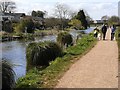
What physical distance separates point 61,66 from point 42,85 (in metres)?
4.25

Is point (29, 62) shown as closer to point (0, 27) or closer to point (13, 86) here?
point (13, 86)

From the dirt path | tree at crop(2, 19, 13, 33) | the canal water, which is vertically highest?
tree at crop(2, 19, 13, 33)

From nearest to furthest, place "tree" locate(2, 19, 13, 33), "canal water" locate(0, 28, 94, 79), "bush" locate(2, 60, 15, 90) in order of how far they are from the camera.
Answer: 1. "bush" locate(2, 60, 15, 90)
2. "canal water" locate(0, 28, 94, 79)
3. "tree" locate(2, 19, 13, 33)

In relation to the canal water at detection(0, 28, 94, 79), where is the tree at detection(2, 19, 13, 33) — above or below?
above

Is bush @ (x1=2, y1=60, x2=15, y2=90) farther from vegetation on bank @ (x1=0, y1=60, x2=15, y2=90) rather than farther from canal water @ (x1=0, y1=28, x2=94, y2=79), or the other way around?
canal water @ (x1=0, y1=28, x2=94, y2=79)

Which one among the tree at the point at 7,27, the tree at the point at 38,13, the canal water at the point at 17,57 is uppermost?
the tree at the point at 38,13

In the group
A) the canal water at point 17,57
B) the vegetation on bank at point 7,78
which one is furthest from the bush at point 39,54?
the vegetation on bank at point 7,78

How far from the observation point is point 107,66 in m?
13.9

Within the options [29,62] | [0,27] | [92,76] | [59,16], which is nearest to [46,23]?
[59,16]

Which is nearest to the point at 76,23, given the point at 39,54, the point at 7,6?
the point at 7,6

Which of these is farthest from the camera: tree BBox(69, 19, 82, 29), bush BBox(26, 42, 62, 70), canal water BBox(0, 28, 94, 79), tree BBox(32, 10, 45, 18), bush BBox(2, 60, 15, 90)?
tree BBox(32, 10, 45, 18)

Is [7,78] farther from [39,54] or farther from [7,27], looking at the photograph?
[7,27]

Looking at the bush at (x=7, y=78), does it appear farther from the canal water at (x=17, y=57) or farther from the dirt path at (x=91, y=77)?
the dirt path at (x=91, y=77)

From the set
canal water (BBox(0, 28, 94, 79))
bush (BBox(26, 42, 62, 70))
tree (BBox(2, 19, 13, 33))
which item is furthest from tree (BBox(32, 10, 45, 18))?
bush (BBox(26, 42, 62, 70))
